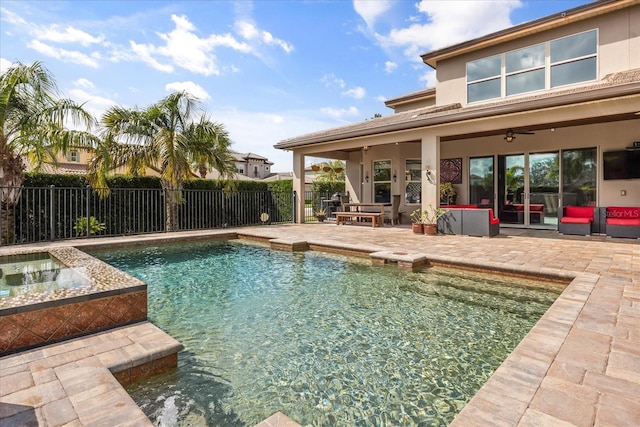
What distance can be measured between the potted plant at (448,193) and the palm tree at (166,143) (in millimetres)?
8189

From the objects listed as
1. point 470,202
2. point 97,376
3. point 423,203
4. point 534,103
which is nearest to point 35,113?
point 97,376

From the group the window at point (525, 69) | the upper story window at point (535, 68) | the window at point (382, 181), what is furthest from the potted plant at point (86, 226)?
the window at point (525, 69)

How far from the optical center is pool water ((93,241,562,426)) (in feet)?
8.23

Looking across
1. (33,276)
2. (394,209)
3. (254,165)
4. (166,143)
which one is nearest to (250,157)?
(254,165)

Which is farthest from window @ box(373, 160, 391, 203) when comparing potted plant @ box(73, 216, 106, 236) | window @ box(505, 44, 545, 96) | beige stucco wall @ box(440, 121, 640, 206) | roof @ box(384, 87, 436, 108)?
potted plant @ box(73, 216, 106, 236)

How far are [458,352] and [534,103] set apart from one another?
7323 mm

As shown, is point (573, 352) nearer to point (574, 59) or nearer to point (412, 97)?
point (574, 59)

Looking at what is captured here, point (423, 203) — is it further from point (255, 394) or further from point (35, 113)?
point (35, 113)

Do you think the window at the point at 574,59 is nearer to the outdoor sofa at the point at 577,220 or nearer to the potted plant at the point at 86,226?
the outdoor sofa at the point at 577,220

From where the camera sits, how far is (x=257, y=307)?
471 centimetres

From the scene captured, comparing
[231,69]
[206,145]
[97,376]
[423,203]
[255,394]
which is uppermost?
[231,69]

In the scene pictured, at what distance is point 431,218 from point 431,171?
142 centimetres

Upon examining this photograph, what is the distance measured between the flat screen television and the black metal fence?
10661 millimetres

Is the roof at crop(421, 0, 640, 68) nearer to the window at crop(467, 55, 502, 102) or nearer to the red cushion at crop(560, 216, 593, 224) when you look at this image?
the window at crop(467, 55, 502, 102)
